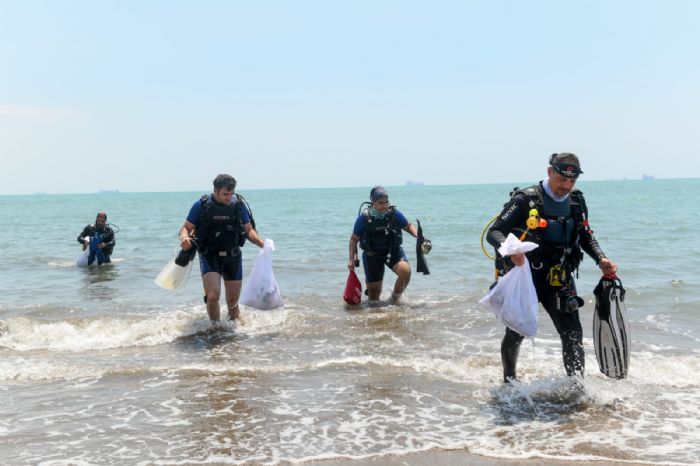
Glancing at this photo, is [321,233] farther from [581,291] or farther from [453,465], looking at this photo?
[453,465]

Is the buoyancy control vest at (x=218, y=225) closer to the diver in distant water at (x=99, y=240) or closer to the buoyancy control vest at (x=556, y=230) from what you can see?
the buoyancy control vest at (x=556, y=230)

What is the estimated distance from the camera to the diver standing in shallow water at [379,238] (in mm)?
9828

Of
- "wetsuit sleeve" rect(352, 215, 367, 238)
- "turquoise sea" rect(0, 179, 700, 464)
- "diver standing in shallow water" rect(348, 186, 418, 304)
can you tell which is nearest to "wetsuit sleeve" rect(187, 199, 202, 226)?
"turquoise sea" rect(0, 179, 700, 464)

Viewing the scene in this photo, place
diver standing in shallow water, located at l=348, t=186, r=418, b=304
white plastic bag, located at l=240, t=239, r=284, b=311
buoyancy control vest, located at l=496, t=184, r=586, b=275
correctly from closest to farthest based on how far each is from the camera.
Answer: buoyancy control vest, located at l=496, t=184, r=586, b=275
white plastic bag, located at l=240, t=239, r=284, b=311
diver standing in shallow water, located at l=348, t=186, r=418, b=304

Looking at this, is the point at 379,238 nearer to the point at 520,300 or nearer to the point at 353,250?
the point at 353,250

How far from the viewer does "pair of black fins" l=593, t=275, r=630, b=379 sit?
537 centimetres

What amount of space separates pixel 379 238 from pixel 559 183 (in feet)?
16.9

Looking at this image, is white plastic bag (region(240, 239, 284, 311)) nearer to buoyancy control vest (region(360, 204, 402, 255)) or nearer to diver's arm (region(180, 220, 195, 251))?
diver's arm (region(180, 220, 195, 251))

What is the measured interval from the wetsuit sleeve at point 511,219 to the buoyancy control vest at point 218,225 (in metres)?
3.79

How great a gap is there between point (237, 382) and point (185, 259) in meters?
2.51

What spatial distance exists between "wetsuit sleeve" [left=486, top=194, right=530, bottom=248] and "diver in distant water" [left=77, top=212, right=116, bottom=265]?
12605 millimetres

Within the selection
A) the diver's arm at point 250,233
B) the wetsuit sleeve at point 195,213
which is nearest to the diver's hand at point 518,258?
the diver's arm at point 250,233

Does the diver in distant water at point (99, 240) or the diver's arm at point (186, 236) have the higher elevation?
the diver's arm at point (186, 236)

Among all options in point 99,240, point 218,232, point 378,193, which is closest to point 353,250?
point 378,193
